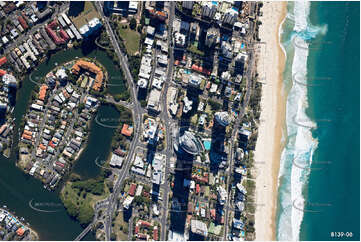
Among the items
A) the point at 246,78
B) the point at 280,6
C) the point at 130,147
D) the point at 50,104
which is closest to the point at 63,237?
the point at 130,147

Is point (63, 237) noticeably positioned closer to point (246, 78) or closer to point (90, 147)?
point (90, 147)

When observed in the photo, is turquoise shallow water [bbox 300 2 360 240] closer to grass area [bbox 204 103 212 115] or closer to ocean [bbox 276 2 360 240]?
ocean [bbox 276 2 360 240]

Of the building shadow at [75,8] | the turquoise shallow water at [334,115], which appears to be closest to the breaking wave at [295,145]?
the turquoise shallow water at [334,115]

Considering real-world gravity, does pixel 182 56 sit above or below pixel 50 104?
above

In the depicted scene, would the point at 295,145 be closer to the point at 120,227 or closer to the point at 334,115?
the point at 334,115

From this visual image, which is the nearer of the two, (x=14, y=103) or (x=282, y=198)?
(x=14, y=103)

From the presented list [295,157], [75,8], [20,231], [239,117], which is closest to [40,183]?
[20,231]
